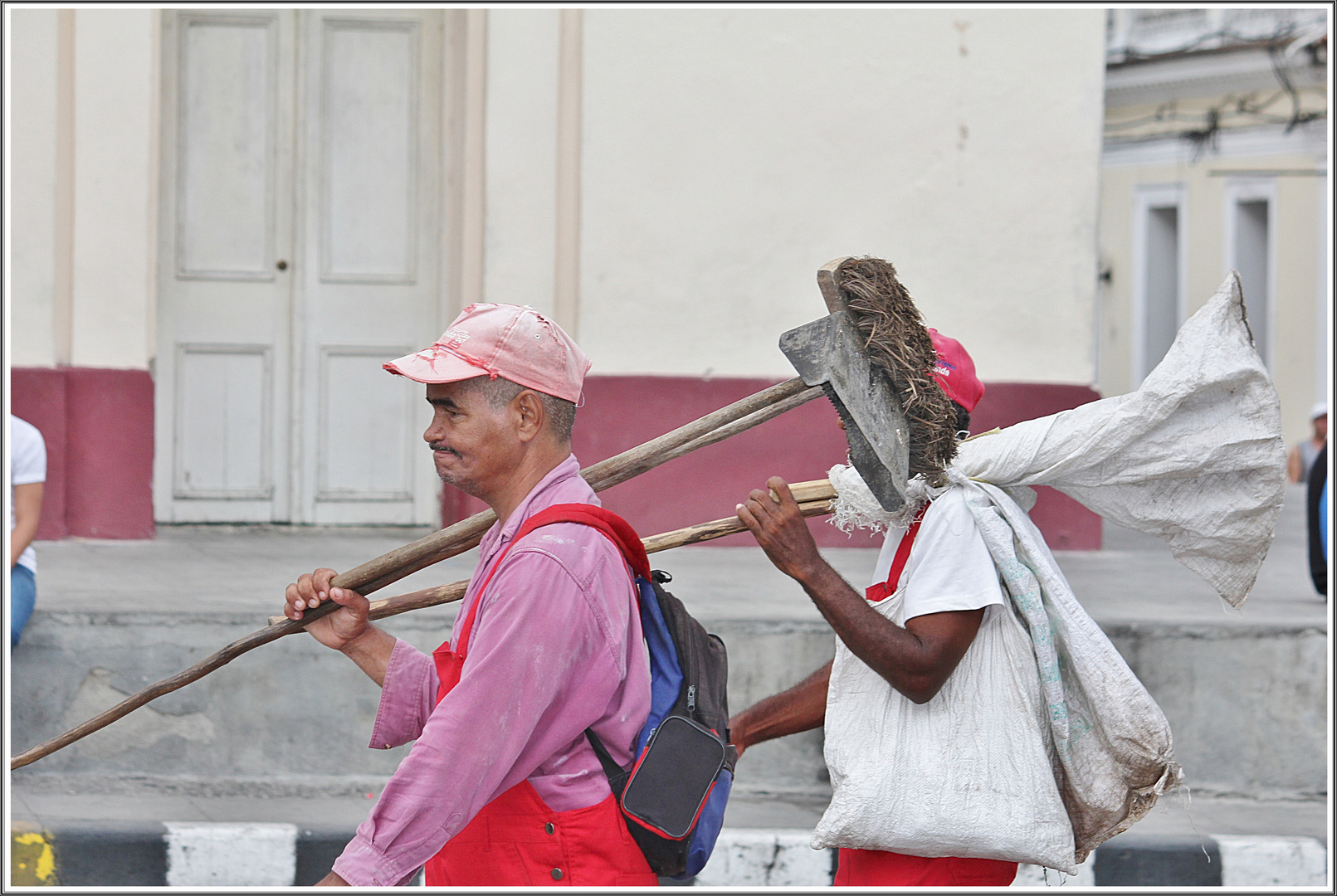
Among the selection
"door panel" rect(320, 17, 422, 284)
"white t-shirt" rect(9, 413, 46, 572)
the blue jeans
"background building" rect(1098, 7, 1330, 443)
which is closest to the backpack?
the blue jeans

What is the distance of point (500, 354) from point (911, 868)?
1166mm

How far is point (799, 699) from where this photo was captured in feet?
8.59

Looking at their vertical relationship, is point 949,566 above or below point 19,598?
above

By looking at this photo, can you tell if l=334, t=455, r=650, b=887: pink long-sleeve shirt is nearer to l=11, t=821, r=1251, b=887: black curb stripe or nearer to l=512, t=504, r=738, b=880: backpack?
l=512, t=504, r=738, b=880: backpack

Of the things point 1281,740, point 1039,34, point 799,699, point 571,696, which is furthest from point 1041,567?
point 1039,34

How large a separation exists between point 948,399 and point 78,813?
320 centimetres

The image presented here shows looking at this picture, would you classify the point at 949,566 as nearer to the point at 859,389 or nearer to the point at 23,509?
the point at 859,389

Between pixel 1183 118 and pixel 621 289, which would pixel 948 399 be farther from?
pixel 1183 118

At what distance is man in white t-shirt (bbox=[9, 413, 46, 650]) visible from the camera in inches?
168

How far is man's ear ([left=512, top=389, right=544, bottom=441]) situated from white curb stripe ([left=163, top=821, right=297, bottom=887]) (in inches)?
95.5

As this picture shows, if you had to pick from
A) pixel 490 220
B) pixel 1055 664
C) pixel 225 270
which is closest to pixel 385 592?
pixel 490 220

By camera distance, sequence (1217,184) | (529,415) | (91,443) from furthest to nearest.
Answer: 1. (1217,184)
2. (91,443)
3. (529,415)

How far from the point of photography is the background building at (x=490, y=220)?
235 inches

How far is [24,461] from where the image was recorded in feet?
14.4
